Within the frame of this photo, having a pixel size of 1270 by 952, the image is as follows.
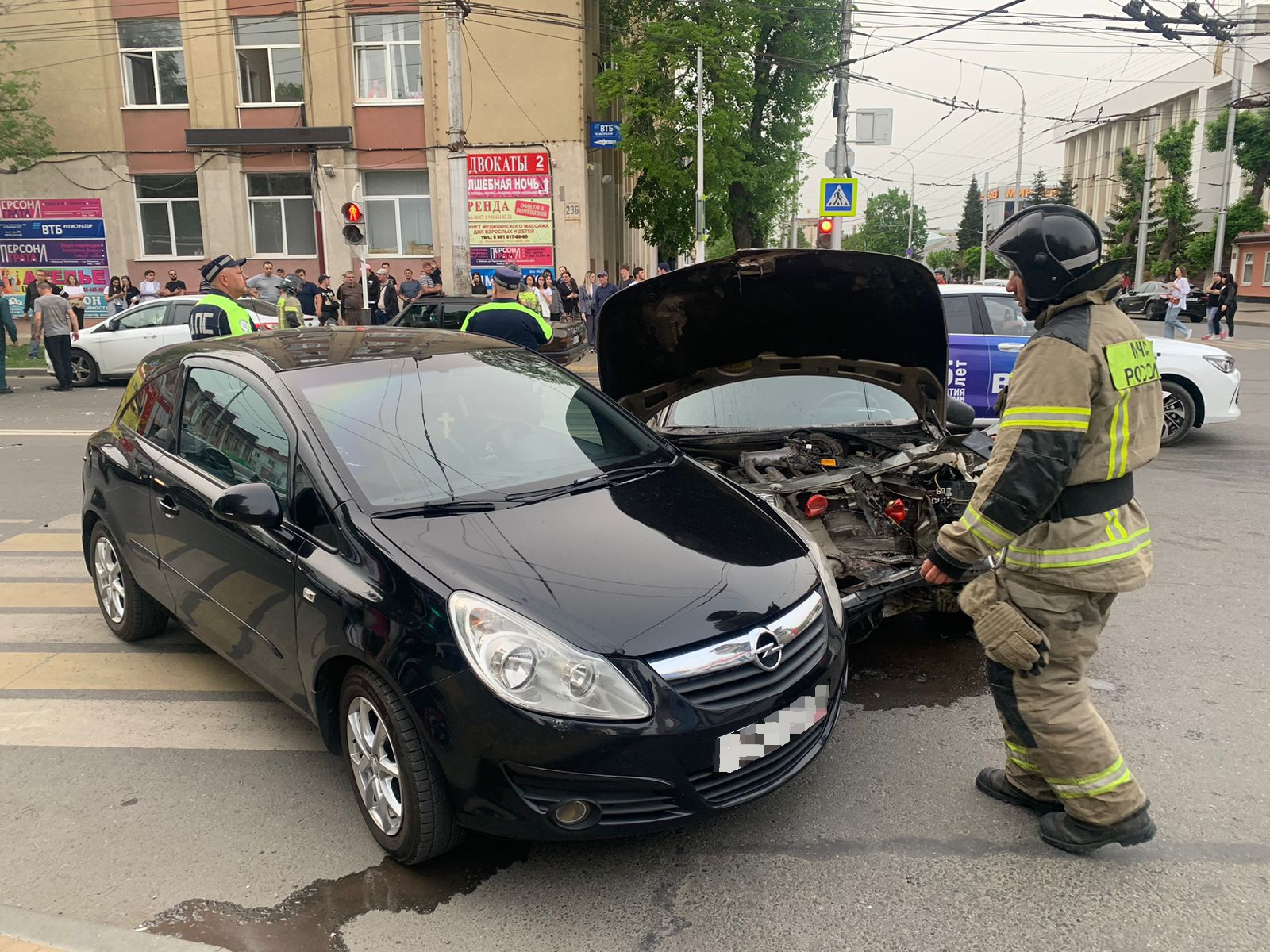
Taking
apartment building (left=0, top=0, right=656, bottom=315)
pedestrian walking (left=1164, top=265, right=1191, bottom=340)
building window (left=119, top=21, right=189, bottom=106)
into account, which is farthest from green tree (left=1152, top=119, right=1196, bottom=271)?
building window (left=119, top=21, right=189, bottom=106)

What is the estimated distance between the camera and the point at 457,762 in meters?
2.65

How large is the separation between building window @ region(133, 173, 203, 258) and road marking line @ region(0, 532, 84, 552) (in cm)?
1911

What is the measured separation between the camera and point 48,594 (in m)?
5.56

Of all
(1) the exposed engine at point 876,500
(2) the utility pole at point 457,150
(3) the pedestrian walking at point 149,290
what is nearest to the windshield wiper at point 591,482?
(1) the exposed engine at point 876,500

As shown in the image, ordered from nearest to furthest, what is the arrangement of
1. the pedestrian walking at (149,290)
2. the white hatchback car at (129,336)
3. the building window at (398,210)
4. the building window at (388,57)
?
the white hatchback car at (129,336) < the pedestrian walking at (149,290) < the building window at (388,57) < the building window at (398,210)

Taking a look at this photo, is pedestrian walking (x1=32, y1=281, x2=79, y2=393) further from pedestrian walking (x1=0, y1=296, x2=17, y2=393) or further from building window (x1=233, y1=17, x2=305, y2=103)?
building window (x1=233, y1=17, x2=305, y2=103)

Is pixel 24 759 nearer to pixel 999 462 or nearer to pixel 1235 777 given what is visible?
pixel 999 462

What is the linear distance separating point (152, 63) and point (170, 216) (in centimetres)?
368

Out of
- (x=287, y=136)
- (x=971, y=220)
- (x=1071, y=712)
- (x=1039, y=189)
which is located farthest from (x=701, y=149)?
(x=971, y=220)

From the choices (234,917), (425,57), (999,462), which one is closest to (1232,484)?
(999,462)

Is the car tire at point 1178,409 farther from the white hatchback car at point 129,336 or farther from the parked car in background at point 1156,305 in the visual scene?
the parked car in background at point 1156,305

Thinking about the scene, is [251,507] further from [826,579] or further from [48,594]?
[48,594]

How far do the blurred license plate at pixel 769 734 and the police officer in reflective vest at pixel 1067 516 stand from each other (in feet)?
1.88

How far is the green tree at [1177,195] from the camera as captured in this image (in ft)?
143
